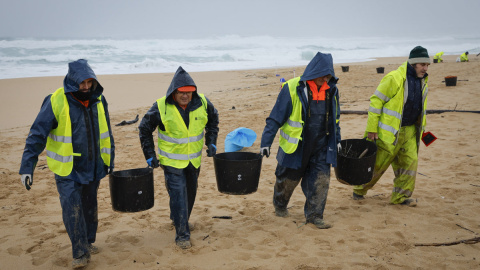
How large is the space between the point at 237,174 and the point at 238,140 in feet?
11.3

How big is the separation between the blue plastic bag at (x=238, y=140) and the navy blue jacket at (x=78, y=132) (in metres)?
3.88

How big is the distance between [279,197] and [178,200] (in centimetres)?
127

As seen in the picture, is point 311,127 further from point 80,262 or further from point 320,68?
point 80,262

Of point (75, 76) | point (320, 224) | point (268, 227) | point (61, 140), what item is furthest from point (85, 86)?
point (320, 224)

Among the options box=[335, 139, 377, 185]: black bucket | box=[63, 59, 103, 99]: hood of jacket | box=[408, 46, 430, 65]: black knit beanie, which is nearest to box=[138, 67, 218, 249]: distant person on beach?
box=[63, 59, 103, 99]: hood of jacket

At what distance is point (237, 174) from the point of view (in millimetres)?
4371

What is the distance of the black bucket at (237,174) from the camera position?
4.35m

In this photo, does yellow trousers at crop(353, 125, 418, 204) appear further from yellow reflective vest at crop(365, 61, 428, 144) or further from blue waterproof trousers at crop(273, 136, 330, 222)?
blue waterproof trousers at crop(273, 136, 330, 222)

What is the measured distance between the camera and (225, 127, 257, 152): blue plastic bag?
305 inches

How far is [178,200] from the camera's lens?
420cm

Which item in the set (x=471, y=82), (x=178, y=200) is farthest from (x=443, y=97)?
(x=178, y=200)

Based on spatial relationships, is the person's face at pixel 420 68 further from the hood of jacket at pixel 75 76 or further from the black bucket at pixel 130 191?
the hood of jacket at pixel 75 76

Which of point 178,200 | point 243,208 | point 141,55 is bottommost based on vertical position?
point 243,208

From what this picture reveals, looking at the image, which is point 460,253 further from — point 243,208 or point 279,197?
point 243,208
